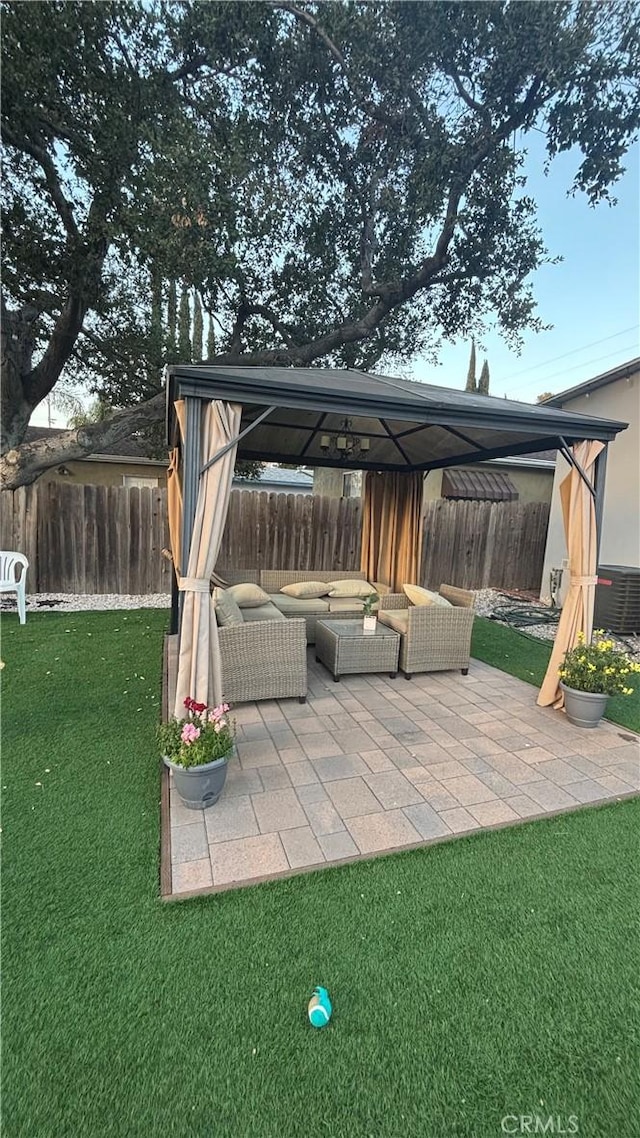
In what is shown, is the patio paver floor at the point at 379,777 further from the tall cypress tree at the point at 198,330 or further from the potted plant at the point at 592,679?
the tall cypress tree at the point at 198,330

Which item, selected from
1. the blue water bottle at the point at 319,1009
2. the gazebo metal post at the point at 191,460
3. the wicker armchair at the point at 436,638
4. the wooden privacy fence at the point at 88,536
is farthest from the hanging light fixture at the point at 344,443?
the blue water bottle at the point at 319,1009

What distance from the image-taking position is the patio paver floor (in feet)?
7.84

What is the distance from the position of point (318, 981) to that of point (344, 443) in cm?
564

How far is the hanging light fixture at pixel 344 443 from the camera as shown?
619 centimetres

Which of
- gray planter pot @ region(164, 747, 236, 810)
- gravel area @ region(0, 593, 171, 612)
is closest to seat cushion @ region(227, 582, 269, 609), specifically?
gray planter pot @ region(164, 747, 236, 810)

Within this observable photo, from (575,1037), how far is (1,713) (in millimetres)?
3903

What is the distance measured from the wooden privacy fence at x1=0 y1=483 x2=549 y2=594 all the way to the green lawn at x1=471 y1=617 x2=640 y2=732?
2502mm

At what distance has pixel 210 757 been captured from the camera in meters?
2.60

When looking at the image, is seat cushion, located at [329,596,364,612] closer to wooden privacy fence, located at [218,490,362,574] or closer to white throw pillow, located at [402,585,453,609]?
white throw pillow, located at [402,585,453,609]

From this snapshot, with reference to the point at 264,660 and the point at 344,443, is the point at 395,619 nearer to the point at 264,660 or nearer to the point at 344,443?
the point at 264,660

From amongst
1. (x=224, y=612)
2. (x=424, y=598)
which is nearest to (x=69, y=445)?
(x=224, y=612)

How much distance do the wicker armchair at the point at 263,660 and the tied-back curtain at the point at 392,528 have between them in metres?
3.32

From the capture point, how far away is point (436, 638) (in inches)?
192

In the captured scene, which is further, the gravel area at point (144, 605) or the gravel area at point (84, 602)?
the gravel area at point (84, 602)
